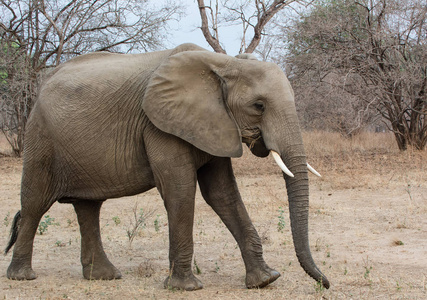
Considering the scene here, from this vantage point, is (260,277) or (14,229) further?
(14,229)

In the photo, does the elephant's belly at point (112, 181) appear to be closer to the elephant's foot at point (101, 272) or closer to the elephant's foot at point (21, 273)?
the elephant's foot at point (101, 272)

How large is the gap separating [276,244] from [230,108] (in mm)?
2664

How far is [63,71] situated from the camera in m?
5.56

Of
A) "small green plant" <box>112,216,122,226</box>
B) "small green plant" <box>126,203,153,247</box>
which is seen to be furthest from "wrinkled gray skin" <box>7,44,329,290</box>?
"small green plant" <box>112,216,122,226</box>

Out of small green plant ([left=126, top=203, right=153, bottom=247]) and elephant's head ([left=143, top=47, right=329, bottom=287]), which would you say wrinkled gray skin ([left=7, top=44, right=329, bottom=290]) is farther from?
small green plant ([left=126, top=203, right=153, bottom=247])

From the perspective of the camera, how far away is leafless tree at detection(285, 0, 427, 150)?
14734 millimetres

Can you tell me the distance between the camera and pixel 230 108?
189 inches

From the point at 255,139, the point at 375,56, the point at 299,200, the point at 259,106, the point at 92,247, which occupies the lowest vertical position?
the point at 92,247

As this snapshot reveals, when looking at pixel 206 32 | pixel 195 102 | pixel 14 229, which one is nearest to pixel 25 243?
pixel 14 229

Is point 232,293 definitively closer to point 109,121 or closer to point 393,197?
point 109,121

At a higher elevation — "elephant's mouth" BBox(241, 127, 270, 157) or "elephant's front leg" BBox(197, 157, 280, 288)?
"elephant's mouth" BBox(241, 127, 270, 157)

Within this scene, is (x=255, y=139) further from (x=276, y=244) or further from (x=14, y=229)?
(x=14, y=229)

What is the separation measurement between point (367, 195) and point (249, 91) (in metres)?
5.94

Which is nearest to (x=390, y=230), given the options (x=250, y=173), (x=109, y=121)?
(x=109, y=121)
